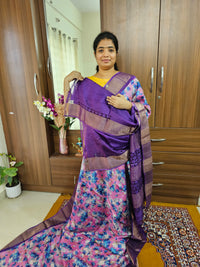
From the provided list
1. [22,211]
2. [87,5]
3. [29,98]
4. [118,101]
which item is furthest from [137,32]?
[22,211]

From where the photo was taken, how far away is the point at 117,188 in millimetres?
1287

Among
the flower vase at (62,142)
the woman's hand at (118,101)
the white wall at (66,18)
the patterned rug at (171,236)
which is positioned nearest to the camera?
the woman's hand at (118,101)

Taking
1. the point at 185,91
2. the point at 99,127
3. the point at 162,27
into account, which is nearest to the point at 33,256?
the point at 99,127

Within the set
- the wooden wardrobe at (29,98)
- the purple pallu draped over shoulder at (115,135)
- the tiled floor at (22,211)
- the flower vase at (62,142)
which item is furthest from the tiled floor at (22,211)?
the purple pallu draped over shoulder at (115,135)

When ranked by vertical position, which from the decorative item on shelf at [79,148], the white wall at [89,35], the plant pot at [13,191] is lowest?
the plant pot at [13,191]

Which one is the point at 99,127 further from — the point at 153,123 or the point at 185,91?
the point at 185,91

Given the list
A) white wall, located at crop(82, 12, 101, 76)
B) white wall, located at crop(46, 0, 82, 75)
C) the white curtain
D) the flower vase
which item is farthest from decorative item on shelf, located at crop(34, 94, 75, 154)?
white wall, located at crop(46, 0, 82, 75)

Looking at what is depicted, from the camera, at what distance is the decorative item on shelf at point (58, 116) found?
1765mm

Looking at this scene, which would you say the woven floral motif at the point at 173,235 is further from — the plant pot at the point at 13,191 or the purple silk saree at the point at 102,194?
the plant pot at the point at 13,191

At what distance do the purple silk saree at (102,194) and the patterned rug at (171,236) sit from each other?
5.3 inches

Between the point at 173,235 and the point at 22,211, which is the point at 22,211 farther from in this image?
the point at 173,235

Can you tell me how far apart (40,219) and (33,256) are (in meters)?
0.46

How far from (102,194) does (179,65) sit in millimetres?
1258

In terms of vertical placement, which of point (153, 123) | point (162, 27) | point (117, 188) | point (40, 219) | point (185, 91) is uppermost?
point (162, 27)
